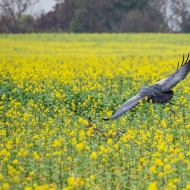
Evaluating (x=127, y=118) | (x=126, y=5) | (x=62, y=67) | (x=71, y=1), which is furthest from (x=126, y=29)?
(x=127, y=118)

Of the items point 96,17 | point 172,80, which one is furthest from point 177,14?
point 172,80

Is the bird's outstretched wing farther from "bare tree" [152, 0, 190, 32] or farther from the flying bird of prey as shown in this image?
"bare tree" [152, 0, 190, 32]

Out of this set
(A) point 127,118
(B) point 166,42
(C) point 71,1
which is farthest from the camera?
(C) point 71,1

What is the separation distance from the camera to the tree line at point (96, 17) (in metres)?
59.1

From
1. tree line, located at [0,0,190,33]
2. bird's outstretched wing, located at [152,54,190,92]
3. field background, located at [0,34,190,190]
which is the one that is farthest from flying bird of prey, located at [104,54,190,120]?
tree line, located at [0,0,190,33]

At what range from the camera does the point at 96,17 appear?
202 feet

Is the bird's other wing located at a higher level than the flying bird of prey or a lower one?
lower

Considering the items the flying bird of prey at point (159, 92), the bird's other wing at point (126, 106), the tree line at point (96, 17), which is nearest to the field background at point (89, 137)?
the bird's other wing at point (126, 106)

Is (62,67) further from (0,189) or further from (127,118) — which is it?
(0,189)

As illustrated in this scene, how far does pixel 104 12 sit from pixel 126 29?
4.11 m

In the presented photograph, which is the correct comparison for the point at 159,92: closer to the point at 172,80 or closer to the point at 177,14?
the point at 172,80

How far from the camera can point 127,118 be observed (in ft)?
32.9

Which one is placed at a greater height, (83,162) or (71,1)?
(71,1)

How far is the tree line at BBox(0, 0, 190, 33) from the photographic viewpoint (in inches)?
2328
